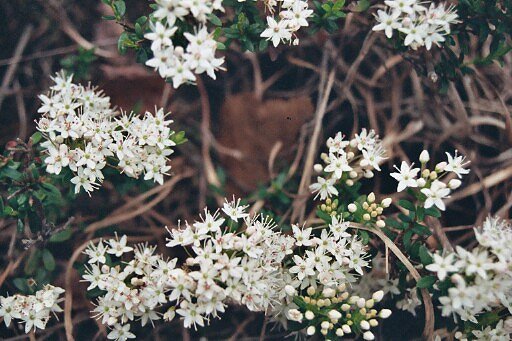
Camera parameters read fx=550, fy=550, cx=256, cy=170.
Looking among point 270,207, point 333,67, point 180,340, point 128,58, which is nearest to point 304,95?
point 333,67

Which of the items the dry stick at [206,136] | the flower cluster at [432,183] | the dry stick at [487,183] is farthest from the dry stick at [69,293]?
the dry stick at [487,183]

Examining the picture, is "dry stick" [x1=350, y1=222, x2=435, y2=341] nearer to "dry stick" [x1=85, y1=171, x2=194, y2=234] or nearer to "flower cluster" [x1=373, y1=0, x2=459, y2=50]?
"flower cluster" [x1=373, y1=0, x2=459, y2=50]

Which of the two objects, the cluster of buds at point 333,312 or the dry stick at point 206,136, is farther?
the dry stick at point 206,136

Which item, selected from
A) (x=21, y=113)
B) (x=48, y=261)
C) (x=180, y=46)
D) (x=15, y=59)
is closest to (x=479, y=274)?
(x=180, y=46)

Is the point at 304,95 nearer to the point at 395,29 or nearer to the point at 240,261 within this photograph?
the point at 395,29

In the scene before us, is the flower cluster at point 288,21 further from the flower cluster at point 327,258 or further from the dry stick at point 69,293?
the dry stick at point 69,293
